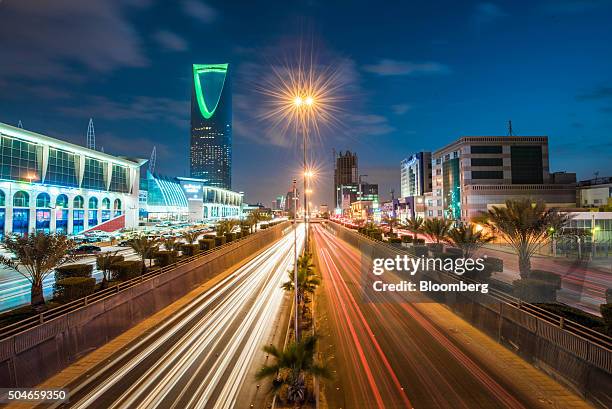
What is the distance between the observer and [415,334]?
15.4 m

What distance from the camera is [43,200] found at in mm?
58719

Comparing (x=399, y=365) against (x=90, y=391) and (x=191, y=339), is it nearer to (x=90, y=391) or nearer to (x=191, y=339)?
(x=191, y=339)

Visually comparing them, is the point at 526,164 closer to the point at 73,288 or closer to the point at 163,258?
the point at 163,258

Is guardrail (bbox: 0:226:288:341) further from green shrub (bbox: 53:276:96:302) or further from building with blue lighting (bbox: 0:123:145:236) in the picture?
building with blue lighting (bbox: 0:123:145:236)

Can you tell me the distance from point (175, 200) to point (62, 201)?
77.6 meters

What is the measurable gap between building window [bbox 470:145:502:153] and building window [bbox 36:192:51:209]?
282 ft

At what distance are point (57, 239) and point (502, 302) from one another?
75.1 feet

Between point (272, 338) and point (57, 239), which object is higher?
point (57, 239)

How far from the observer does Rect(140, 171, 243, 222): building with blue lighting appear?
124062 millimetres

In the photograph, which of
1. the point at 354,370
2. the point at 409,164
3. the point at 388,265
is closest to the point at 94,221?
the point at 388,265

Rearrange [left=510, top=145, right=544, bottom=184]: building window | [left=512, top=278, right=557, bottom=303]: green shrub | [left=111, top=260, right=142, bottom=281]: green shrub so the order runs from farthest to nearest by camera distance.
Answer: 1. [left=510, top=145, right=544, bottom=184]: building window
2. [left=111, top=260, right=142, bottom=281]: green shrub
3. [left=512, top=278, right=557, bottom=303]: green shrub

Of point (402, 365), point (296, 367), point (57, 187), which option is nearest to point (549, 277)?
point (402, 365)

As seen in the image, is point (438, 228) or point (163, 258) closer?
point (163, 258)

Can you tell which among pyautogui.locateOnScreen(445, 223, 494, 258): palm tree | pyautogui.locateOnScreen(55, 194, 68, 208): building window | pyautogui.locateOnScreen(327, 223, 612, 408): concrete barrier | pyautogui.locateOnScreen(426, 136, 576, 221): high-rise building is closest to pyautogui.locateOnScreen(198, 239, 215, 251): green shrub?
pyautogui.locateOnScreen(445, 223, 494, 258): palm tree
